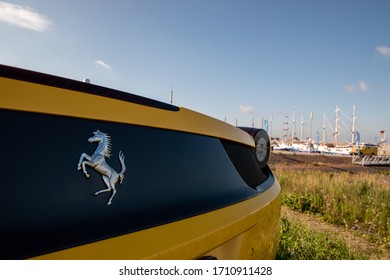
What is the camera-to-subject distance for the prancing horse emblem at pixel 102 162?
2.77ft

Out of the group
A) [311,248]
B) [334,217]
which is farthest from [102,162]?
[334,217]

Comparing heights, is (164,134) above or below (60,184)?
above

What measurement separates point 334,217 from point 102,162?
6981 millimetres

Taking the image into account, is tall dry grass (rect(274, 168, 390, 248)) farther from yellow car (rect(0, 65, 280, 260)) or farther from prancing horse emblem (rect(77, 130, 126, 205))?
prancing horse emblem (rect(77, 130, 126, 205))

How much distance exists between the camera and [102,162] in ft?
2.85

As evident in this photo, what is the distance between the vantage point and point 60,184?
0.80 meters

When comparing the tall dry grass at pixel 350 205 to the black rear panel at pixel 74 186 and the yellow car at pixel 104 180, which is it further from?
the black rear panel at pixel 74 186

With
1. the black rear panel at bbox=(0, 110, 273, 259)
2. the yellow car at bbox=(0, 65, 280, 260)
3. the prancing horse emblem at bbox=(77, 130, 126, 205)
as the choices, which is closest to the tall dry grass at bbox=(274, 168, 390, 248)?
the yellow car at bbox=(0, 65, 280, 260)

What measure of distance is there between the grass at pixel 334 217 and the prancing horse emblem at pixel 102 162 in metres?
3.25

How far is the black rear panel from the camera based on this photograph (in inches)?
28.4

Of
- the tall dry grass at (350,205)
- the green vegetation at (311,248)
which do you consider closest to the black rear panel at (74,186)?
the green vegetation at (311,248)

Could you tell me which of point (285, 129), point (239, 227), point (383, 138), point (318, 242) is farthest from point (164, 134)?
point (285, 129)
